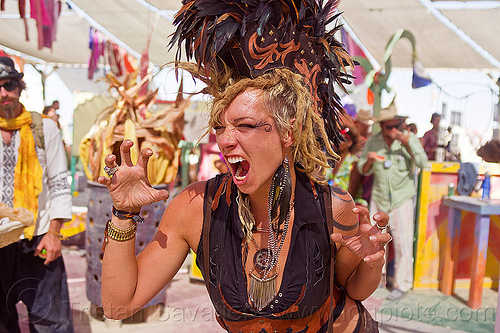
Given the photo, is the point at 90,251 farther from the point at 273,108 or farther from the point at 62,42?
the point at 273,108

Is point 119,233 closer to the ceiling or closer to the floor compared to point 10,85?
closer to the floor

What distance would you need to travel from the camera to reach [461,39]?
562cm

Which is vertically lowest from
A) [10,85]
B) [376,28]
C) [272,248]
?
[272,248]

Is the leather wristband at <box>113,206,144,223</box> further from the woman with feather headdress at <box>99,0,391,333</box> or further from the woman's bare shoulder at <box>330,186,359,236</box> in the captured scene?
the woman's bare shoulder at <box>330,186,359,236</box>

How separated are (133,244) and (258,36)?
78cm

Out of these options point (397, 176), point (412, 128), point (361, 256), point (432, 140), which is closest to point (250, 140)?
point (361, 256)

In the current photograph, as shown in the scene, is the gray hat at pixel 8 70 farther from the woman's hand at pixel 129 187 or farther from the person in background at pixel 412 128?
the person in background at pixel 412 128

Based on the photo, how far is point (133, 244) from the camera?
4.52ft

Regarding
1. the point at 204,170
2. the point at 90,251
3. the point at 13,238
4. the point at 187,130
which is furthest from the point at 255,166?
the point at 204,170

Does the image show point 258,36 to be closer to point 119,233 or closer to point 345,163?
point 119,233

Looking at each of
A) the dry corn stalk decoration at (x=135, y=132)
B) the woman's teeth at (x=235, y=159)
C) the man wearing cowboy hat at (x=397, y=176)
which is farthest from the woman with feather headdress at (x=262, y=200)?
the man wearing cowboy hat at (x=397, y=176)

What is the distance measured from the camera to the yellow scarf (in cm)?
277

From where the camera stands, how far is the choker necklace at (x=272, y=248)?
4.71 ft

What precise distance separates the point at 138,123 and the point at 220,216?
213 centimetres
